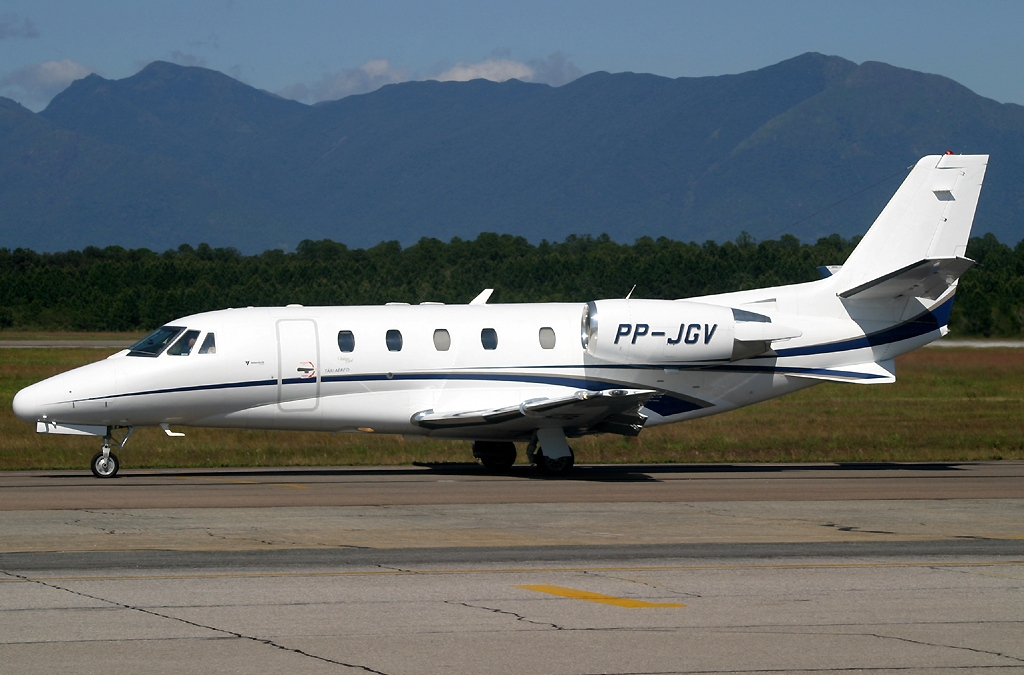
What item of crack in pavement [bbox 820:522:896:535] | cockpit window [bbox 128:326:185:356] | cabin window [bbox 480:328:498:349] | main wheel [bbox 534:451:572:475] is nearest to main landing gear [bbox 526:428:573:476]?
main wheel [bbox 534:451:572:475]

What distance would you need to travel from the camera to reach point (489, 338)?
75.9 ft

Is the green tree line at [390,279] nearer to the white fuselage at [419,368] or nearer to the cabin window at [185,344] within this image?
the white fuselage at [419,368]

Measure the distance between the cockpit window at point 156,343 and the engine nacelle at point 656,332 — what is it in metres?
7.17

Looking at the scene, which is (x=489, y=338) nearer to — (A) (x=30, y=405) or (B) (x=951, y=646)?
(A) (x=30, y=405)

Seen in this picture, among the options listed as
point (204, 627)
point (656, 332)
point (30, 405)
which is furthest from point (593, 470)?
point (204, 627)

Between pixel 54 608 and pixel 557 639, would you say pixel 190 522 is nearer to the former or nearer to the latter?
pixel 54 608

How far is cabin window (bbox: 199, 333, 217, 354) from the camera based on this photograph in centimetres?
2230

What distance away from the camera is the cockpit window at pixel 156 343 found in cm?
2233

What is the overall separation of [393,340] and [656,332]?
4.59 meters

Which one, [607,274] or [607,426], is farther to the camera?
[607,274]

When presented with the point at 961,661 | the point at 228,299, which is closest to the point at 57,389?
the point at 961,661

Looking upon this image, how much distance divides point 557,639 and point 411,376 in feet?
42.5

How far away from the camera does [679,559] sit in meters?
13.8

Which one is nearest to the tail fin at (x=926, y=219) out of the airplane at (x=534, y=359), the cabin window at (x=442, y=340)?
the airplane at (x=534, y=359)
